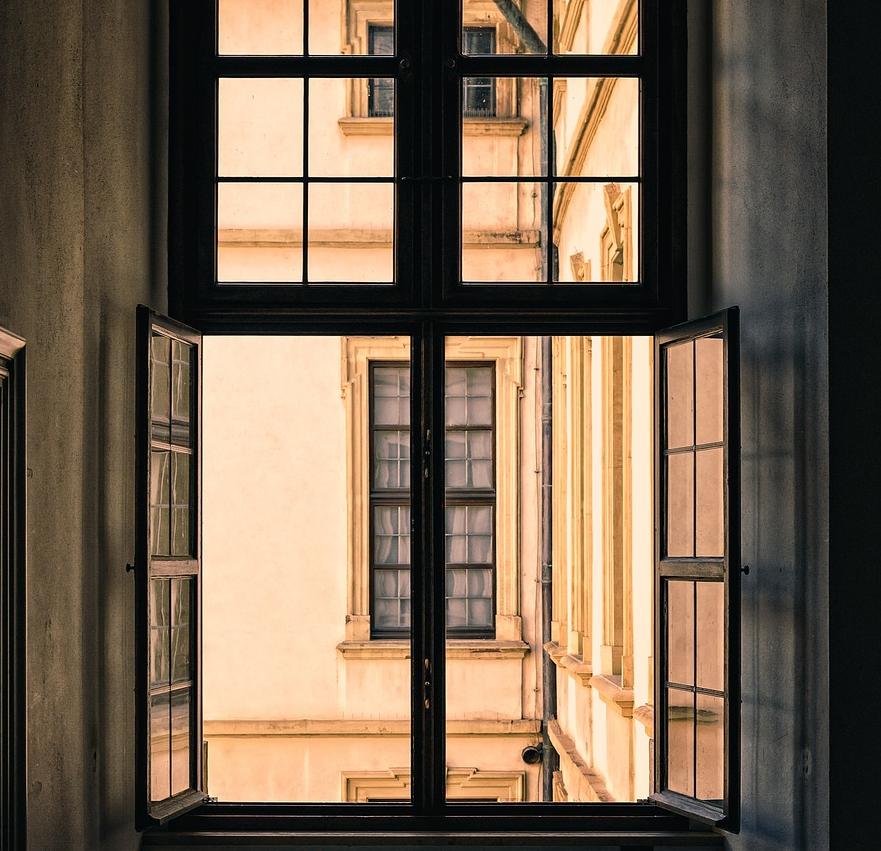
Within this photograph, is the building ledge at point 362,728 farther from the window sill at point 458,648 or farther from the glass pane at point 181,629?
the glass pane at point 181,629

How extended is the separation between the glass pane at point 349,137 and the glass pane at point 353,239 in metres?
0.35

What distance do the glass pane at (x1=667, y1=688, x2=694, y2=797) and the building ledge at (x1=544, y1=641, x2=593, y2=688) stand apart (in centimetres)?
523

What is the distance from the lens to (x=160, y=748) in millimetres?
3738

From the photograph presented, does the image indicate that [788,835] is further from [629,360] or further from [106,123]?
[629,360]

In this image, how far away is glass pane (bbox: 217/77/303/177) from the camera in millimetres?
10164

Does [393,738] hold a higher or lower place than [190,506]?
lower

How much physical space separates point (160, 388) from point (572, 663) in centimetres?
666

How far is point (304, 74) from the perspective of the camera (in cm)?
426

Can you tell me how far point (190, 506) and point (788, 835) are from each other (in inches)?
79.6

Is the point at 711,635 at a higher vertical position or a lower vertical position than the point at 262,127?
lower

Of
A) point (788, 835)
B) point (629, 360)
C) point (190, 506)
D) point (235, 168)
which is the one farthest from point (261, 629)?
point (788, 835)

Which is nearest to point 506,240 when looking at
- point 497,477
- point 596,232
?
point 497,477

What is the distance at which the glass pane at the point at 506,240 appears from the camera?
1255 cm

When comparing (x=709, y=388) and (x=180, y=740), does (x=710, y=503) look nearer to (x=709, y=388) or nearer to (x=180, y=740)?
(x=709, y=388)
